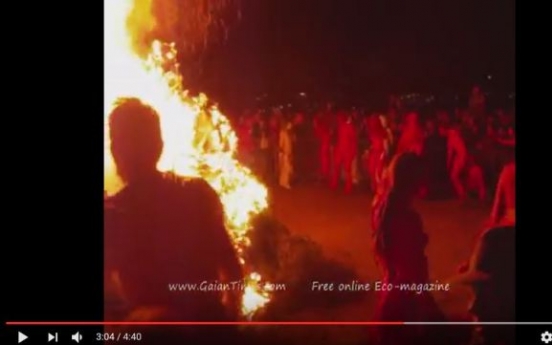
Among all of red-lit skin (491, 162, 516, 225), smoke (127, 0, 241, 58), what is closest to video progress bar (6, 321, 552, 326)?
red-lit skin (491, 162, 516, 225)

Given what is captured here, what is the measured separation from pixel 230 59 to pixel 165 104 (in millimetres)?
158

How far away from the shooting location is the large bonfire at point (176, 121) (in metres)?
1.41

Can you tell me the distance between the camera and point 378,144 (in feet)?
4.62

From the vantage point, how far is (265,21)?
4.61ft

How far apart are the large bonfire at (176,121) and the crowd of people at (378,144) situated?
4cm

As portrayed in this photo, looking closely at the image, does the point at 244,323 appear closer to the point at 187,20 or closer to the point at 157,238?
the point at 157,238

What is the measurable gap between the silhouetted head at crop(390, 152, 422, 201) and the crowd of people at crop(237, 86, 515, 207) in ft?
0.05

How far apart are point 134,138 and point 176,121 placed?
9cm

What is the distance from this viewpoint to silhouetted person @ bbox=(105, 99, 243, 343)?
1.40 m
